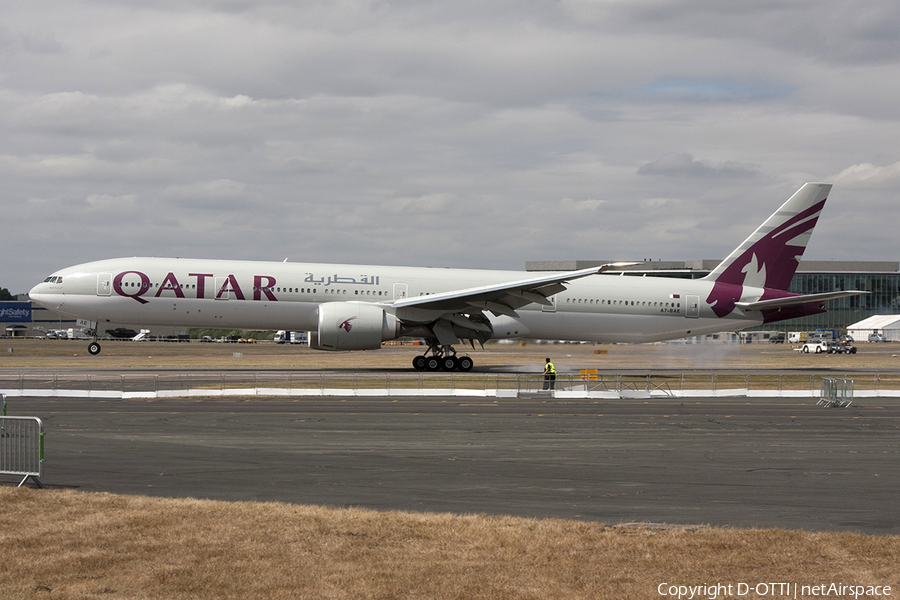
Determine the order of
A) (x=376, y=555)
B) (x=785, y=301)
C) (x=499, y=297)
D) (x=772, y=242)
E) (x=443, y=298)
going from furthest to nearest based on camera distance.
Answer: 1. (x=772, y=242)
2. (x=785, y=301)
3. (x=499, y=297)
4. (x=443, y=298)
5. (x=376, y=555)

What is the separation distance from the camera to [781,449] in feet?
60.1

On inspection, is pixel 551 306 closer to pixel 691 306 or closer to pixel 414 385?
pixel 691 306

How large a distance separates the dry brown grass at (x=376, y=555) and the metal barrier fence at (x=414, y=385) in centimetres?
2033

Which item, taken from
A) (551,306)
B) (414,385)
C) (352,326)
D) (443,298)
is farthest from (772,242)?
(352,326)

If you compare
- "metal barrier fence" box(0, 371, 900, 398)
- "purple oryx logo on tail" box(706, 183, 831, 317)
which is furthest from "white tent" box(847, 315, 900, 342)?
"metal barrier fence" box(0, 371, 900, 398)

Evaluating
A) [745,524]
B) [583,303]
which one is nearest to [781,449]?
[745,524]

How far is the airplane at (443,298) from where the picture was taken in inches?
1527

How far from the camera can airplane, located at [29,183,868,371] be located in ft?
127

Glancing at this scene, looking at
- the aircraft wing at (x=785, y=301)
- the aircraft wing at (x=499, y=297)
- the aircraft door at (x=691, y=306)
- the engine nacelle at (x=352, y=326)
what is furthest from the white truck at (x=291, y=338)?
the aircraft wing at (x=785, y=301)

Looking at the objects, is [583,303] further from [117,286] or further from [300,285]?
[117,286]

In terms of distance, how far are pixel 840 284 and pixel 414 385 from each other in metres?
119

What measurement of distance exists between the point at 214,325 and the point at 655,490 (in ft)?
98.7

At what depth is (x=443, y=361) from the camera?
41688 mm

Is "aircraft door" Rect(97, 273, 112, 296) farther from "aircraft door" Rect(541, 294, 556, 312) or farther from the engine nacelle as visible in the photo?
"aircraft door" Rect(541, 294, 556, 312)
